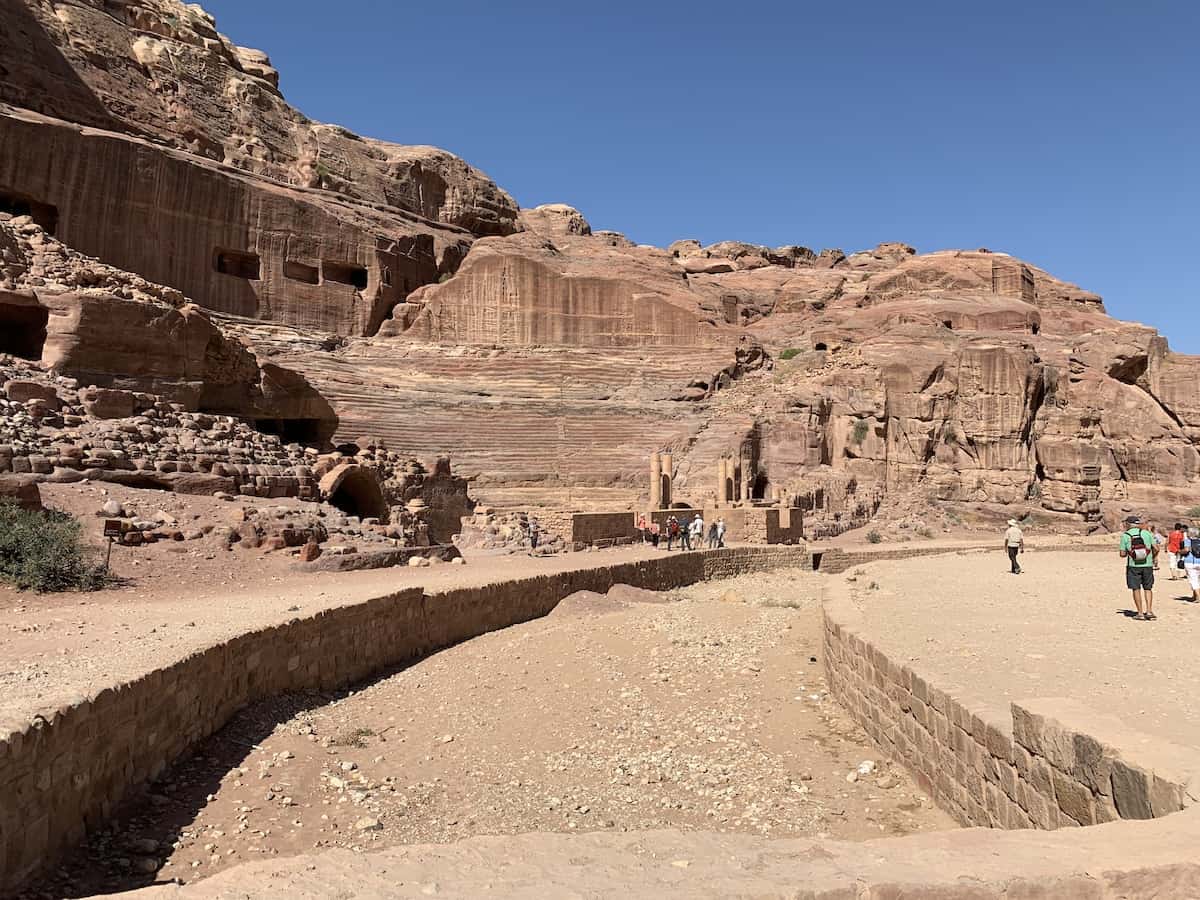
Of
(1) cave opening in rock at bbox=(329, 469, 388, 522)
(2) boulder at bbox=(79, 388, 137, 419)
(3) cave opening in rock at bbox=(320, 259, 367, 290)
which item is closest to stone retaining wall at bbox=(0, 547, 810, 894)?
(1) cave opening in rock at bbox=(329, 469, 388, 522)

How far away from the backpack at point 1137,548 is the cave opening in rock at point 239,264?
122 feet

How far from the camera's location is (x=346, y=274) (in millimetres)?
41844

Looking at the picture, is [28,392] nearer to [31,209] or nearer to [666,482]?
[666,482]

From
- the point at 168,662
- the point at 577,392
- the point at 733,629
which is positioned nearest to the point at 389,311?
the point at 577,392

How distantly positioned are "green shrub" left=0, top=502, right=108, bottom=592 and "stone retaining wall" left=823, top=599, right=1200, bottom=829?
9.30m

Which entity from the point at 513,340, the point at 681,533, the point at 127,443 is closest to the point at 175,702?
the point at 127,443

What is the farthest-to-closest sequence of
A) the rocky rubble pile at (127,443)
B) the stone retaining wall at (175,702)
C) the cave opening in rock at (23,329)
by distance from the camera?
1. the cave opening in rock at (23,329)
2. the rocky rubble pile at (127,443)
3. the stone retaining wall at (175,702)

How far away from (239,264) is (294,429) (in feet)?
50.7

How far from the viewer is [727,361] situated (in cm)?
4084

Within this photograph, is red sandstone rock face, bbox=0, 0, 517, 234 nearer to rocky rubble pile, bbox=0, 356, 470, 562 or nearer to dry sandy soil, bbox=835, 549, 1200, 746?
rocky rubble pile, bbox=0, 356, 470, 562

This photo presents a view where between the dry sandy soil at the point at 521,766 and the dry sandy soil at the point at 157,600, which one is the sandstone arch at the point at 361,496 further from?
the dry sandy soil at the point at 521,766

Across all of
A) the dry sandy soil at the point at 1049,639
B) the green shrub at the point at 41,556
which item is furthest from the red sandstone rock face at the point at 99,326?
the dry sandy soil at the point at 1049,639

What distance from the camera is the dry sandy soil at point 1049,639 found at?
5.54 m

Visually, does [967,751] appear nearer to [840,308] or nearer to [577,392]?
[577,392]
